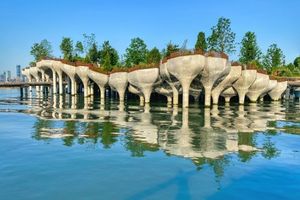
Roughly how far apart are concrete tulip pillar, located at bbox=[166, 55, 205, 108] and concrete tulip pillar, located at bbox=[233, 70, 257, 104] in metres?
14.6

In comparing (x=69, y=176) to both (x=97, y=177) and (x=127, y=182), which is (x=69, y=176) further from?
(x=127, y=182)

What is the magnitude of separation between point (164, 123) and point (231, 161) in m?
13.6

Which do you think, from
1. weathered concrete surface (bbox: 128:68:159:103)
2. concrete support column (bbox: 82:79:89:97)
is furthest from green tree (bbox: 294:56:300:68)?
weathered concrete surface (bbox: 128:68:159:103)

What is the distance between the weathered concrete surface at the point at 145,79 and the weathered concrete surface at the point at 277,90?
3033 cm

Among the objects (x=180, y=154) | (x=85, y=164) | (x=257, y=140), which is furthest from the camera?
(x=257, y=140)

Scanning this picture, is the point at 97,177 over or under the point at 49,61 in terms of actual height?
under

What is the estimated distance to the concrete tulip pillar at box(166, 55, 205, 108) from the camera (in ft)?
134

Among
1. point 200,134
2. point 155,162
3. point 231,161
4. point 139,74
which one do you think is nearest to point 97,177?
point 155,162

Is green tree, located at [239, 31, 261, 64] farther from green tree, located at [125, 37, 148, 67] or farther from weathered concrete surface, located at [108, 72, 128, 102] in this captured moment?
weathered concrete surface, located at [108, 72, 128, 102]

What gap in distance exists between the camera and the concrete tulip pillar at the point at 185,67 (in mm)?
40938

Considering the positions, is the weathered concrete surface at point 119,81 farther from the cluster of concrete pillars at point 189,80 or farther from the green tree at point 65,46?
the green tree at point 65,46

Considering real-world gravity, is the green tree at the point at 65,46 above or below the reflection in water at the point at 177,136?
above

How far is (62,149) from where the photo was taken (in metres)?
18.4

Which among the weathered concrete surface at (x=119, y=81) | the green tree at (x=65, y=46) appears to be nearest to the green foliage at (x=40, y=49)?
the green tree at (x=65, y=46)
